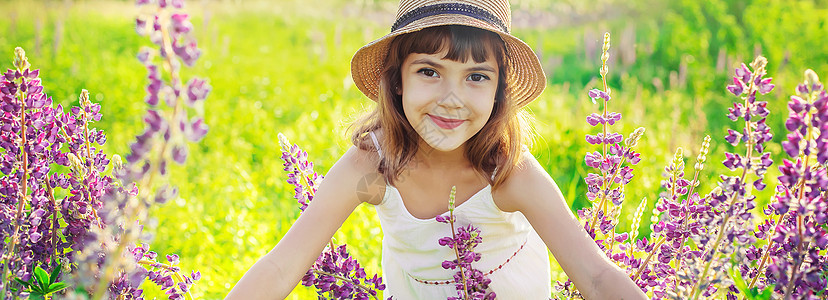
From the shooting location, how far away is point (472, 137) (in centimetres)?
229

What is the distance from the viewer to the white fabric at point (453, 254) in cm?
227

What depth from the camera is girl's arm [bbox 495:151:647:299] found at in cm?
174

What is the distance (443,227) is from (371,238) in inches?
46.1

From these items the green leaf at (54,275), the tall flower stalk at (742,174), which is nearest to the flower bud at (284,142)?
the green leaf at (54,275)

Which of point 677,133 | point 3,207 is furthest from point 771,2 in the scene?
point 3,207

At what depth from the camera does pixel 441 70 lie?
208cm

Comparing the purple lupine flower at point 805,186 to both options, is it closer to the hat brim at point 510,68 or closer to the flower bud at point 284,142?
the hat brim at point 510,68

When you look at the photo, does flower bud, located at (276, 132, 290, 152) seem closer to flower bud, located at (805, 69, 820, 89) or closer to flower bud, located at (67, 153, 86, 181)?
flower bud, located at (67, 153, 86, 181)

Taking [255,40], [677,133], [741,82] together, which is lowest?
[741,82]

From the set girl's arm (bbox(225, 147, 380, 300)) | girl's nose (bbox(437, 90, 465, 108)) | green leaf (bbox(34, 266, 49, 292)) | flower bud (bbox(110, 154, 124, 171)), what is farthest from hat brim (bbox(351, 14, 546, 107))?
green leaf (bbox(34, 266, 49, 292))

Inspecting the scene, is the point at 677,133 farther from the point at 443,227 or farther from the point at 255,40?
the point at 255,40

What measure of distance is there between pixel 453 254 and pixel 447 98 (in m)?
0.57

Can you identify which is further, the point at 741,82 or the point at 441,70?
the point at 441,70

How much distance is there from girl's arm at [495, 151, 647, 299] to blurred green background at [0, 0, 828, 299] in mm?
985
